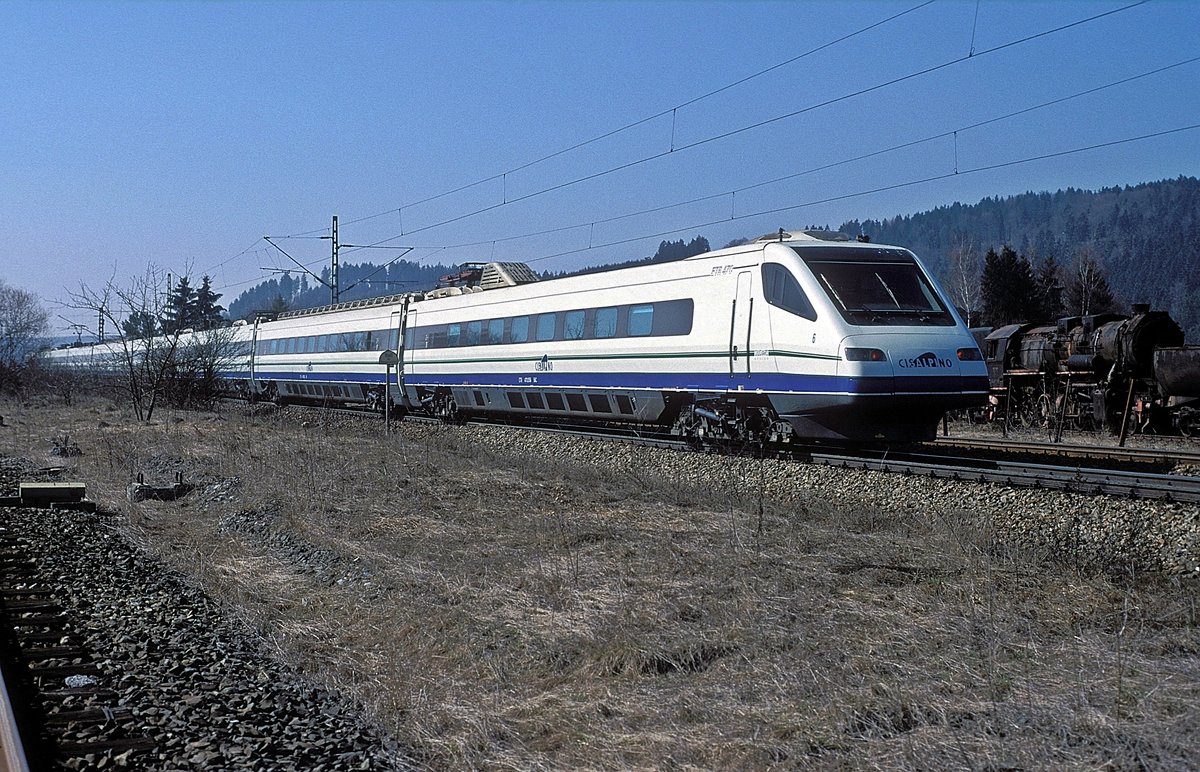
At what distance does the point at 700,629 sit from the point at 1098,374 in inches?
796

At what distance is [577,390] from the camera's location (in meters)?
19.3

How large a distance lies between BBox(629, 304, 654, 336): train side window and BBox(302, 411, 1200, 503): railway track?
5.97ft

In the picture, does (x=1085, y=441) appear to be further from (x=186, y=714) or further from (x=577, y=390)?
(x=186, y=714)

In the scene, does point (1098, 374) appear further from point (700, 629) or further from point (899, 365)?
point (700, 629)

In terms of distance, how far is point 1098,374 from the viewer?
23719mm

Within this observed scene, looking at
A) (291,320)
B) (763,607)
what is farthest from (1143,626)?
(291,320)

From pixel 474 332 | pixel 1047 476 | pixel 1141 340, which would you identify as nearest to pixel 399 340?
pixel 474 332

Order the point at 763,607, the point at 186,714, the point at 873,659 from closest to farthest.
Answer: the point at 186,714
the point at 873,659
the point at 763,607

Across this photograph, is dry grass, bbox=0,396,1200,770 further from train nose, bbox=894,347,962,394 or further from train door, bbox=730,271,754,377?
train door, bbox=730,271,754,377

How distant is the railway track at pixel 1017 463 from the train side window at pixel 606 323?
6.03 ft

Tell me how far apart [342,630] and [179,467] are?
36.2 feet

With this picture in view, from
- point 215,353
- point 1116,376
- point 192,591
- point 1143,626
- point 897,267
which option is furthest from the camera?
point 215,353

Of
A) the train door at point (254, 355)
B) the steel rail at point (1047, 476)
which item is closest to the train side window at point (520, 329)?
the steel rail at point (1047, 476)

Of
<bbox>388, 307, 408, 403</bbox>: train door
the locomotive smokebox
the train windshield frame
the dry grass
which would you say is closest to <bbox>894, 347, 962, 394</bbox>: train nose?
the train windshield frame
